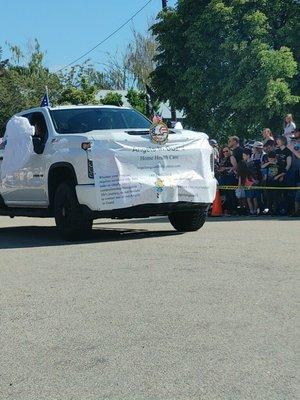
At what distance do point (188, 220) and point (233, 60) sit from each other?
53.8 feet

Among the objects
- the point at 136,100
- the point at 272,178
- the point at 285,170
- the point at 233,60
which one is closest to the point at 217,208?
the point at 272,178

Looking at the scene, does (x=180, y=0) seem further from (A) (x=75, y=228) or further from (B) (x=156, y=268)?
(B) (x=156, y=268)

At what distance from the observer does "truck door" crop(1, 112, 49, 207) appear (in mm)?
11734

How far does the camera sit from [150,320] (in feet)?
20.0

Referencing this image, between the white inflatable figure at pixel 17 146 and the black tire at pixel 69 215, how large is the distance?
118cm

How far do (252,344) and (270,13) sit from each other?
2509 centimetres

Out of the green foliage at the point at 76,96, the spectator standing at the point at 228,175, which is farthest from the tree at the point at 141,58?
the spectator standing at the point at 228,175

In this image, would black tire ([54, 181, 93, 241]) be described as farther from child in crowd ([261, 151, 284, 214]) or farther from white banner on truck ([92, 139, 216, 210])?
child in crowd ([261, 151, 284, 214])

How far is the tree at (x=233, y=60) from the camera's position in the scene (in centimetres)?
2634

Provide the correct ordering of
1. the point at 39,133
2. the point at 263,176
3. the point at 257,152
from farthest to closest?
the point at 257,152 → the point at 263,176 → the point at 39,133

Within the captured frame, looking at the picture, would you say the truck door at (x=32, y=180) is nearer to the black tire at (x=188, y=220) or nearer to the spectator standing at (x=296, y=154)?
the black tire at (x=188, y=220)

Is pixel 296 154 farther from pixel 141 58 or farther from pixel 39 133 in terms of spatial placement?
pixel 141 58

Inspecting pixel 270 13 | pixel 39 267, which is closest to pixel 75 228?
pixel 39 267

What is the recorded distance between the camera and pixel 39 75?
56.7 m
